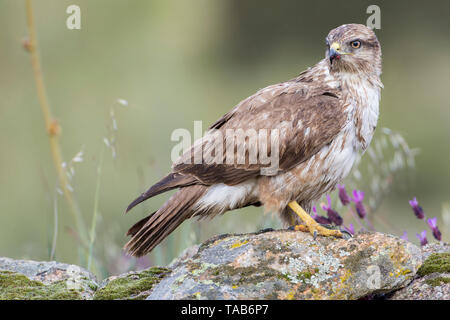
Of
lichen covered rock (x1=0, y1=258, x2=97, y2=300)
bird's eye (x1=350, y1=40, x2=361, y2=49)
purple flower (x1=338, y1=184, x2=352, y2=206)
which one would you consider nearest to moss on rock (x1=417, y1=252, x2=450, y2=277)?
purple flower (x1=338, y1=184, x2=352, y2=206)

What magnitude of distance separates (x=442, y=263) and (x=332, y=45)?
1.65 m

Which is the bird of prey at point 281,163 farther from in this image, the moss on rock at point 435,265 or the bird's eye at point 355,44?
the moss on rock at point 435,265

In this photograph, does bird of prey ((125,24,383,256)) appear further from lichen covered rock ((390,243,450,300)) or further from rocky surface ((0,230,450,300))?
lichen covered rock ((390,243,450,300))

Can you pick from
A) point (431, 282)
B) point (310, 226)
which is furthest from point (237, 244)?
point (431, 282)

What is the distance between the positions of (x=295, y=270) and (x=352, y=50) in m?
1.83

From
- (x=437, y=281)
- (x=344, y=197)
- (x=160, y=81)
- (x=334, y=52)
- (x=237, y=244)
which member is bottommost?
(x=437, y=281)

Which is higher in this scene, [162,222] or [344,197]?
[344,197]

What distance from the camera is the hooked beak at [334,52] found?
18.0 feet

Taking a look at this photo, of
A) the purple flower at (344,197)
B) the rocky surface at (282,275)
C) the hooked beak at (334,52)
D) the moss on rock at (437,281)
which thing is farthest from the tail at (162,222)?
the moss on rock at (437,281)

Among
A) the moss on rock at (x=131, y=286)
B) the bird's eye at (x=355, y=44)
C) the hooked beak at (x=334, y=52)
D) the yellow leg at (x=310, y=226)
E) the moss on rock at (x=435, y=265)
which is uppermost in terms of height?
the bird's eye at (x=355, y=44)

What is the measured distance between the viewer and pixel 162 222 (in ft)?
16.9

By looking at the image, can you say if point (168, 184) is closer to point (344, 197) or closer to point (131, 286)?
point (131, 286)

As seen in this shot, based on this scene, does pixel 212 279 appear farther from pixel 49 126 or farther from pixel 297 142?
pixel 49 126
